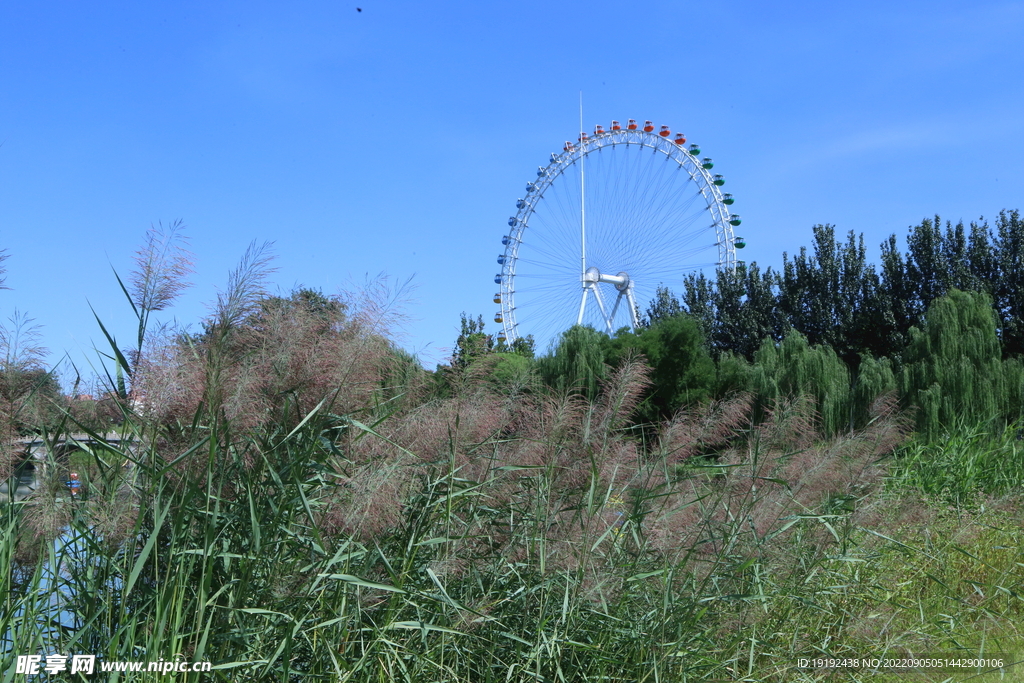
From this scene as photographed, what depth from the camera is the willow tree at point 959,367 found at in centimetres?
1531

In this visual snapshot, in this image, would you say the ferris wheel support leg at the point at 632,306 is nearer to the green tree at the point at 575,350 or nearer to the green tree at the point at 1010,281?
the green tree at the point at 575,350

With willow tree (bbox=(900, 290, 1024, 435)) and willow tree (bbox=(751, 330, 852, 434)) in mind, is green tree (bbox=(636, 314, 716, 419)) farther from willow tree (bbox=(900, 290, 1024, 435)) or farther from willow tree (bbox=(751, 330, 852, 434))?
willow tree (bbox=(900, 290, 1024, 435))

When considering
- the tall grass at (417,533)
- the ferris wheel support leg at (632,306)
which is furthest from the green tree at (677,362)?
the tall grass at (417,533)

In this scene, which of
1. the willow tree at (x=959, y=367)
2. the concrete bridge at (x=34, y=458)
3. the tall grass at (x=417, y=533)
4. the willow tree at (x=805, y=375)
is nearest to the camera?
the tall grass at (x=417, y=533)

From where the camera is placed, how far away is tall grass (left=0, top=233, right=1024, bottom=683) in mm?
2691

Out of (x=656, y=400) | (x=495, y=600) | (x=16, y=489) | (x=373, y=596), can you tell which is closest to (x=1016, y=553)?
(x=495, y=600)

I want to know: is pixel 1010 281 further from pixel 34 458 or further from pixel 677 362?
pixel 34 458

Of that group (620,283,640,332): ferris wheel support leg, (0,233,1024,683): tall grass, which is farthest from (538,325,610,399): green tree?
(0,233,1024,683): tall grass

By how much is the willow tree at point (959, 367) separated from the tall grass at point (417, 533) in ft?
40.0

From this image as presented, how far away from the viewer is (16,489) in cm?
329

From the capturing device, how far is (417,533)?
3084 millimetres

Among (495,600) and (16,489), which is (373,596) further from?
(16,489)

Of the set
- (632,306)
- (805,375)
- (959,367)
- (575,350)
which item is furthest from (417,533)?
(632,306)

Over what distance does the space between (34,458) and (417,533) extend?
1503 mm
